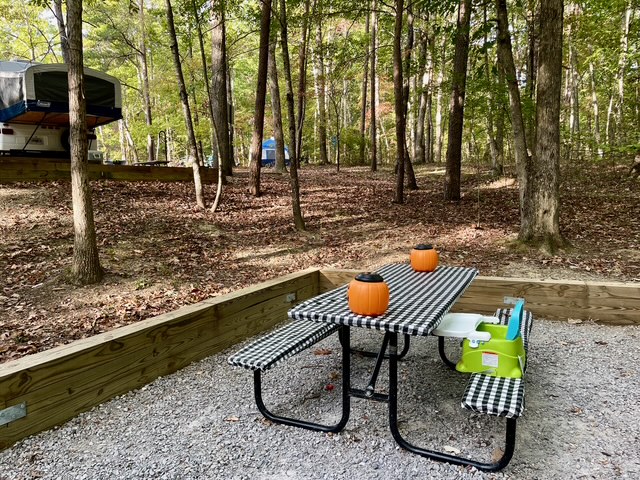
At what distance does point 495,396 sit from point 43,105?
8390mm

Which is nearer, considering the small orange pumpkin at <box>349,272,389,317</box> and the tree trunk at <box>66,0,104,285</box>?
the small orange pumpkin at <box>349,272,389,317</box>

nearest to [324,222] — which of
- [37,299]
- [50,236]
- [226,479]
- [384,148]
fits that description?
[50,236]

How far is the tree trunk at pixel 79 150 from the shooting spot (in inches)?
163

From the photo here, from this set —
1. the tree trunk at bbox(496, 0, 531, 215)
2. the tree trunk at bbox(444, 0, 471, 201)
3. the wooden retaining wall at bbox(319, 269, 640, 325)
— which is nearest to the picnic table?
the wooden retaining wall at bbox(319, 269, 640, 325)

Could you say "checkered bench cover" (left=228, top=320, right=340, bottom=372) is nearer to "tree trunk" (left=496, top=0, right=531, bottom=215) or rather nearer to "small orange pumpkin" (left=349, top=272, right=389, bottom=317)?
"small orange pumpkin" (left=349, top=272, right=389, bottom=317)

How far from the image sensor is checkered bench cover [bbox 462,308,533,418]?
6.34ft

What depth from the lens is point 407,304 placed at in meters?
2.54

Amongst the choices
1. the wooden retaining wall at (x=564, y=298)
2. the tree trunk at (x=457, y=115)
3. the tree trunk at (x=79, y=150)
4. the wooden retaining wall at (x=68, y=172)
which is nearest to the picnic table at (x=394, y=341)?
the wooden retaining wall at (x=564, y=298)

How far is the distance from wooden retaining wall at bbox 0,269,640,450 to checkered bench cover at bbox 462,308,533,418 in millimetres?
2087

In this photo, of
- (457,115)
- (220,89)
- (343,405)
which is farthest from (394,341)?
(220,89)

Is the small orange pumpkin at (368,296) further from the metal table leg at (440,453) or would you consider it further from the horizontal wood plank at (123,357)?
the horizontal wood plank at (123,357)

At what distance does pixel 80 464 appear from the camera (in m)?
2.21

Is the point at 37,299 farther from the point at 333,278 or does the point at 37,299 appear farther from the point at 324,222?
the point at 324,222

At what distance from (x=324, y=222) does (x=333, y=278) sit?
11.0 ft
